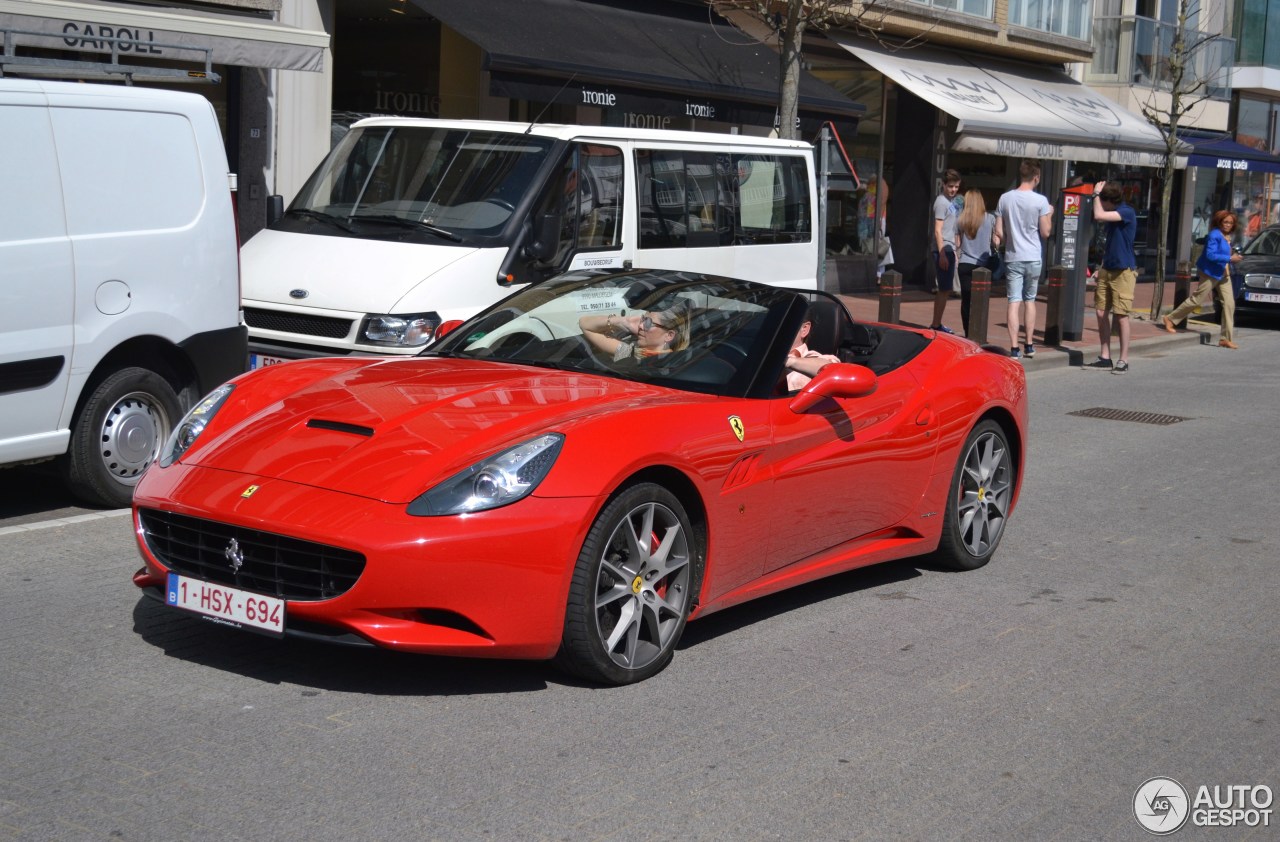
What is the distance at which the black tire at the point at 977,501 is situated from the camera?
686cm

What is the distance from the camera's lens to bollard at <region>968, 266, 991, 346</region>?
653 inches

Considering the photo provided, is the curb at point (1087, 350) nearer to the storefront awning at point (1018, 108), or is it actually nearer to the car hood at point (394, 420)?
the storefront awning at point (1018, 108)

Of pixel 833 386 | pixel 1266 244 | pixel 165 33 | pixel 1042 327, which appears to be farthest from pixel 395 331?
pixel 1266 244

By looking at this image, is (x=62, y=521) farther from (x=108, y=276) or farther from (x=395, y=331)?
(x=395, y=331)

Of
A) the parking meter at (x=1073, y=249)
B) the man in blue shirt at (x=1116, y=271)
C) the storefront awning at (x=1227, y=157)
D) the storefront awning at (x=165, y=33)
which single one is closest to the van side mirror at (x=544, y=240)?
the storefront awning at (x=165, y=33)

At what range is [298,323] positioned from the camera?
9.32m

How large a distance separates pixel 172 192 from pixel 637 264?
3.79 m

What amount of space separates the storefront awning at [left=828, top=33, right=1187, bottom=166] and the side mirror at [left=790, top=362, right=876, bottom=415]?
56.4 feet

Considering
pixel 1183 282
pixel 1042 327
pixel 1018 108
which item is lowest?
pixel 1042 327

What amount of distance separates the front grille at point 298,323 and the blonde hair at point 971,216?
10.0 m

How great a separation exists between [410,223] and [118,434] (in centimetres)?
283

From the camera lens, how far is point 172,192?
7.63m

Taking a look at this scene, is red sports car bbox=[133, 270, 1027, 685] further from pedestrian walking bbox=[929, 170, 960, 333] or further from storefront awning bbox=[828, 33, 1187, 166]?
storefront awning bbox=[828, 33, 1187, 166]

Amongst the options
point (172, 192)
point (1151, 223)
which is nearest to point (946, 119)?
point (1151, 223)
